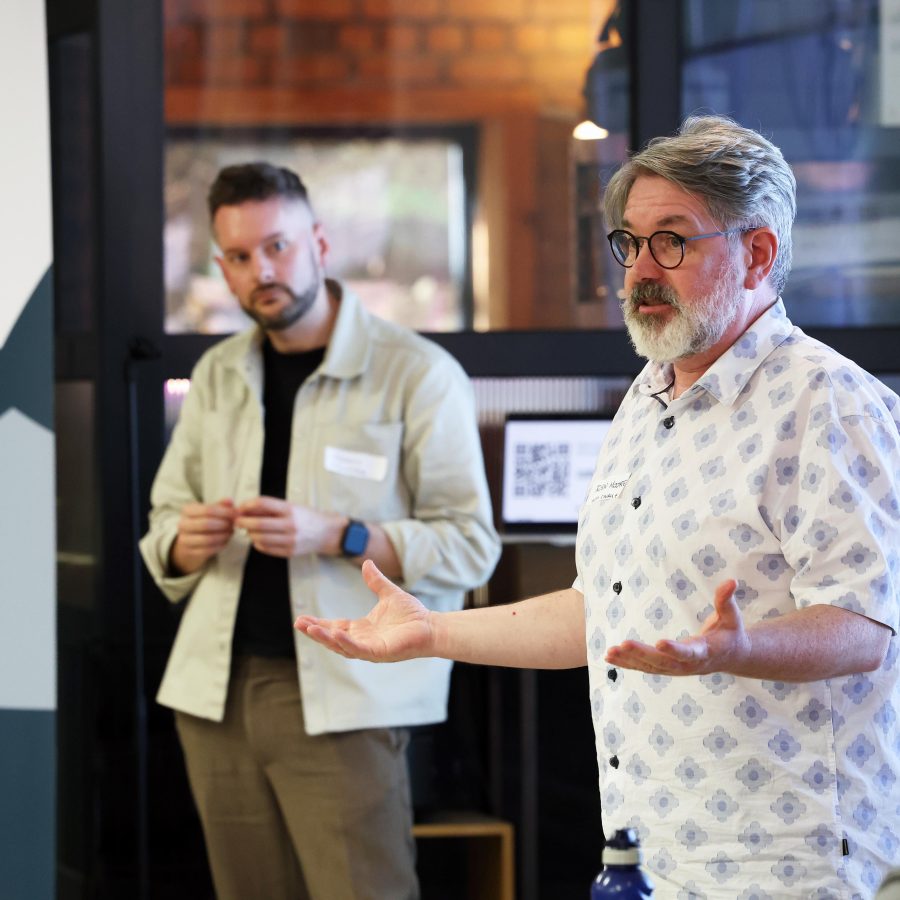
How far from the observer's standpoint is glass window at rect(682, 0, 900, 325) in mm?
3951

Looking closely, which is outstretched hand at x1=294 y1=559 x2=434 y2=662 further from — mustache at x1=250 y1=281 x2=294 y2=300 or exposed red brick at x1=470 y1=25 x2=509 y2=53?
exposed red brick at x1=470 y1=25 x2=509 y2=53

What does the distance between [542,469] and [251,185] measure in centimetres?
106

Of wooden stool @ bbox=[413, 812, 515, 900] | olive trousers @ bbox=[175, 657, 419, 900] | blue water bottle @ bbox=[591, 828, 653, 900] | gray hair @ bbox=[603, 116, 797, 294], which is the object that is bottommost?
wooden stool @ bbox=[413, 812, 515, 900]

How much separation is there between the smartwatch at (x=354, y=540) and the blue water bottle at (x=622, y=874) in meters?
1.62

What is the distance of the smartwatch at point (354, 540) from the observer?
122 inches

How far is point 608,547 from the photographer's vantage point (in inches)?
81.0

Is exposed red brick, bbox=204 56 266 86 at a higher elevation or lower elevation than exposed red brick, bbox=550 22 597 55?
lower

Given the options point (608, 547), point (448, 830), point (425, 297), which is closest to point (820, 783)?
point (608, 547)

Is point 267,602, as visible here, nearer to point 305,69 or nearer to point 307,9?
point 305,69

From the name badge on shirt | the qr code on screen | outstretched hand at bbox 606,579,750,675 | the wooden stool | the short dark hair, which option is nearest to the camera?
outstretched hand at bbox 606,579,750,675

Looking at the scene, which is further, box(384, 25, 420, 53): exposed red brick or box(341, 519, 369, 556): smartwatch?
box(384, 25, 420, 53): exposed red brick

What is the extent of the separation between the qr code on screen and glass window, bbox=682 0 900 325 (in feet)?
2.43

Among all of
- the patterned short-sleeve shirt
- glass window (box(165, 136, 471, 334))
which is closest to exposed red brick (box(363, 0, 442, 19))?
glass window (box(165, 136, 471, 334))

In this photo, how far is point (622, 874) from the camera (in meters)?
1.49
